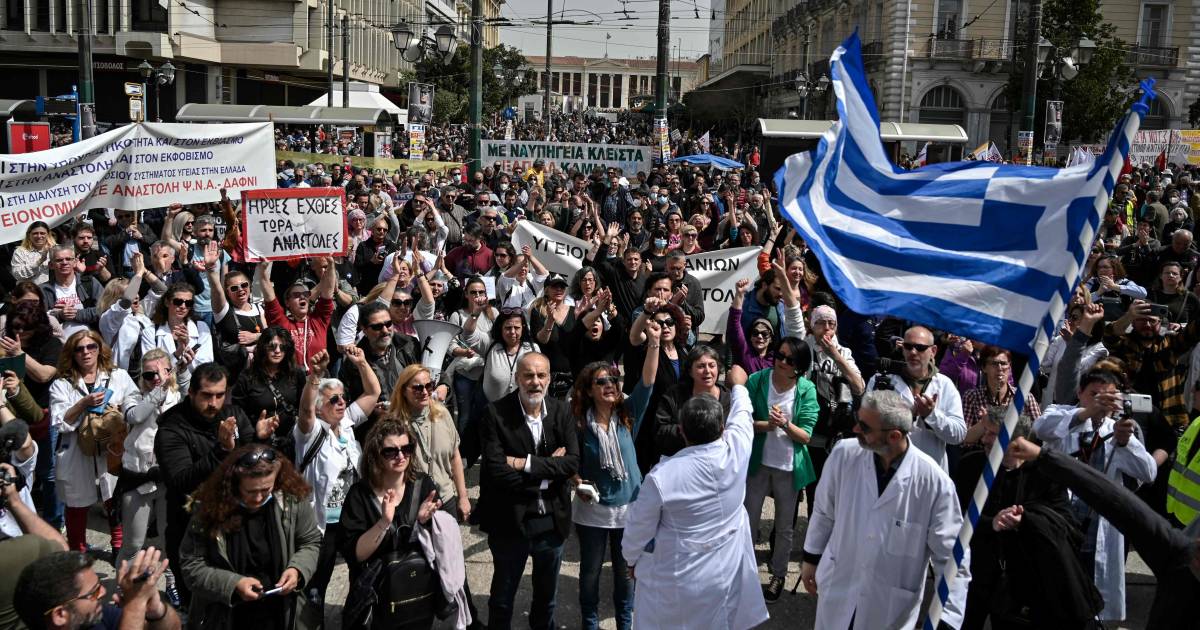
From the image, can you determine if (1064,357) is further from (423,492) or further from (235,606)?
(235,606)

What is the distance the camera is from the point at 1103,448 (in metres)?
5.32

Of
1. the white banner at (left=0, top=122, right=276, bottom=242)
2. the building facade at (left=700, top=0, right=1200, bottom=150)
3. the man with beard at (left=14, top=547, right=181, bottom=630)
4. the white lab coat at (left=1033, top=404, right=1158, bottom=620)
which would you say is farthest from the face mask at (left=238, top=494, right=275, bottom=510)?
the building facade at (left=700, top=0, right=1200, bottom=150)

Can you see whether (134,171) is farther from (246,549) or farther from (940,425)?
(940,425)

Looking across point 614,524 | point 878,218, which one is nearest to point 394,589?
point 614,524

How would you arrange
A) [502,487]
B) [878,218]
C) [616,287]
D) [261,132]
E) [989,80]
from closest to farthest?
[878,218] < [502,487] < [616,287] < [261,132] < [989,80]

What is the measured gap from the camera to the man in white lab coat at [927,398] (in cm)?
543

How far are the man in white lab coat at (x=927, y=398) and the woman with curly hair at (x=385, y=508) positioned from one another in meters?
2.51

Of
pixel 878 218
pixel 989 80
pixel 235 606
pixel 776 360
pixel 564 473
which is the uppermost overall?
pixel 989 80

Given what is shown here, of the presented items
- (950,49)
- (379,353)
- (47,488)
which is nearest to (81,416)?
(47,488)

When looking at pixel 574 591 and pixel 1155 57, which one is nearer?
pixel 574 591

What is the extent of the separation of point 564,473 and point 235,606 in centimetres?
161

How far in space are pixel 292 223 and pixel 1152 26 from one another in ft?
164

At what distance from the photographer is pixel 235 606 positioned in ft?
13.9

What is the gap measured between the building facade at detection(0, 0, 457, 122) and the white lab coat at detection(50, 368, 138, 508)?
115 feet
